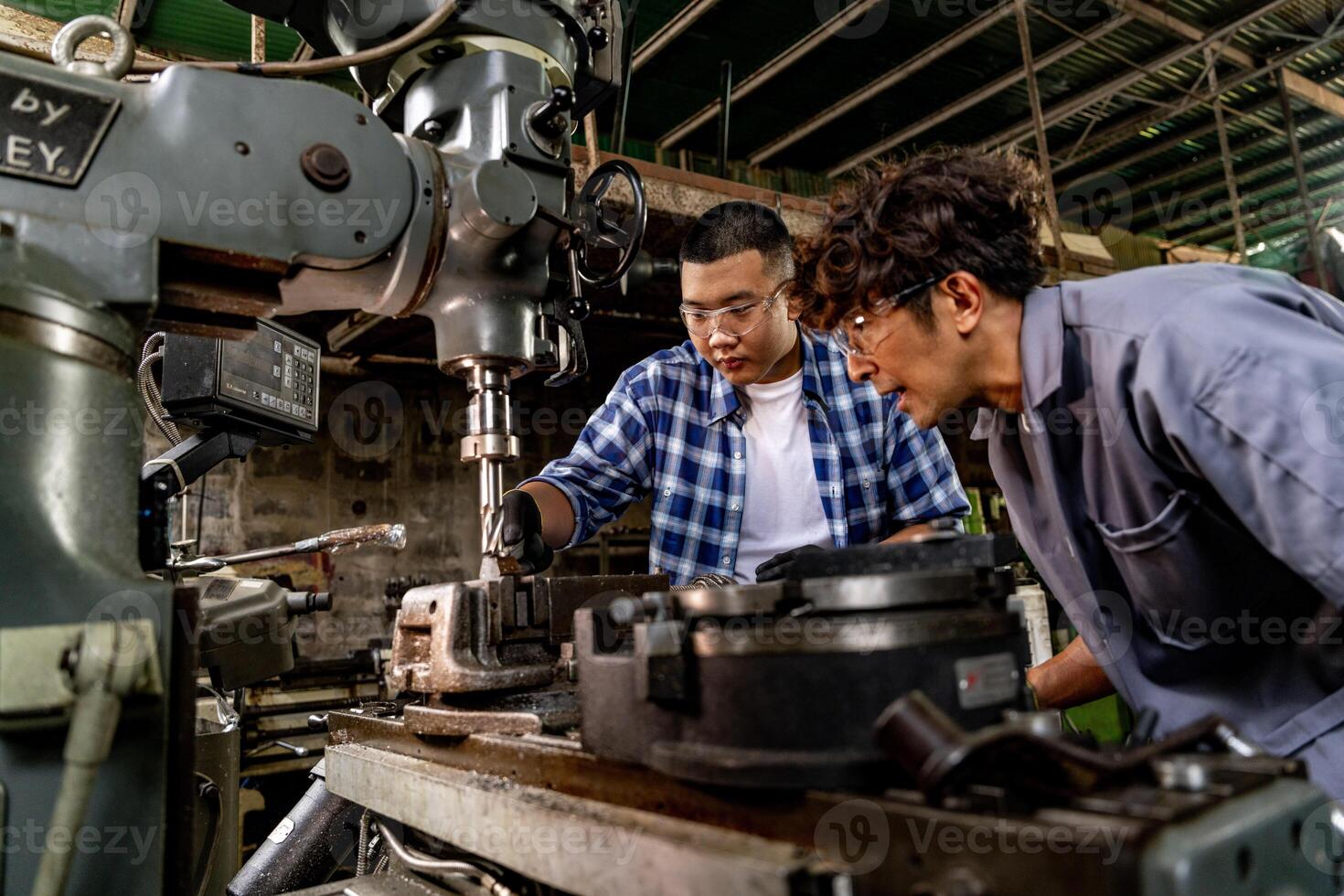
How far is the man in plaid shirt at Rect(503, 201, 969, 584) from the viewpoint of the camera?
1.83 meters

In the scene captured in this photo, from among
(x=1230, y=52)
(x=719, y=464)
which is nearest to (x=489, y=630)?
(x=719, y=464)

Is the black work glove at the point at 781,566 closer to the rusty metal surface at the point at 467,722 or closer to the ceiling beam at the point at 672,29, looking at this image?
the rusty metal surface at the point at 467,722

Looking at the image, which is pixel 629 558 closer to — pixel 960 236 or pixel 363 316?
pixel 363 316

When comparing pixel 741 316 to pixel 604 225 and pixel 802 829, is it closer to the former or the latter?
pixel 604 225

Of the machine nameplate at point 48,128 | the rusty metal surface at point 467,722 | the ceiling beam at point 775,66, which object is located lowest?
the rusty metal surface at point 467,722

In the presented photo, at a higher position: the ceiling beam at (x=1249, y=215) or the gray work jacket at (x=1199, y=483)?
the ceiling beam at (x=1249, y=215)

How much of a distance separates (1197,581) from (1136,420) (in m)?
0.21

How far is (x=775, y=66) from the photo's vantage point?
4434mm

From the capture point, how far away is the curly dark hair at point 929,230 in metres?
1.15

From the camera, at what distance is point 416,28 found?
1060 millimetres

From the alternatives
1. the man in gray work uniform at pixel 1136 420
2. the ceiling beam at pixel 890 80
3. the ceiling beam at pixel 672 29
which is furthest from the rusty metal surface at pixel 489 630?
the ceiling beam at pixel 890 80

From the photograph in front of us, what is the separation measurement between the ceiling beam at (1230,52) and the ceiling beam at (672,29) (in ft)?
6.59

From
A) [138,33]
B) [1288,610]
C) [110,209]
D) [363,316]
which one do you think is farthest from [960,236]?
[138,33]

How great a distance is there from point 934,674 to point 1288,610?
0.63 metres
